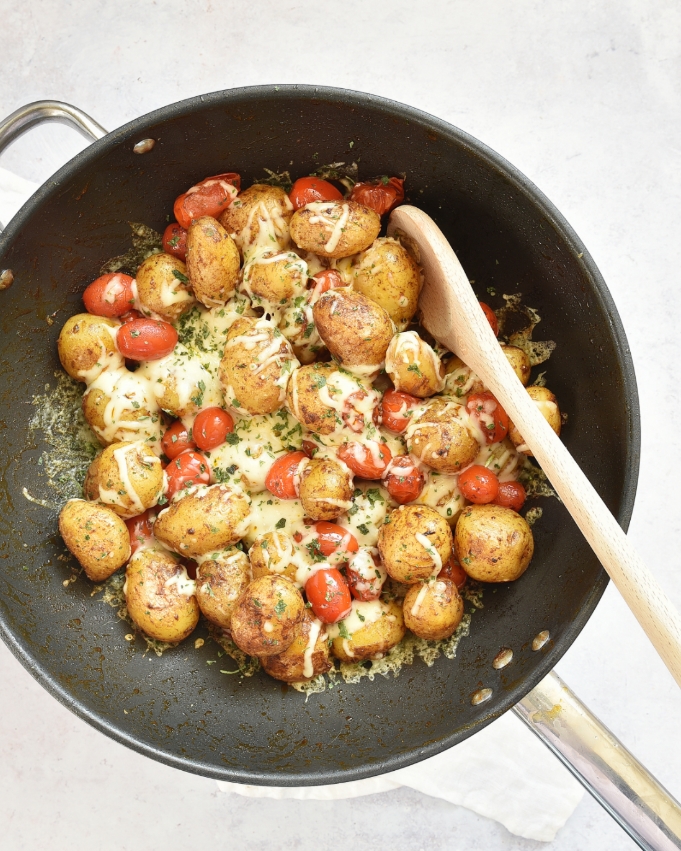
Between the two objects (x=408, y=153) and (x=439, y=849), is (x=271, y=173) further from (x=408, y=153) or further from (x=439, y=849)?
(x=439, y=849)

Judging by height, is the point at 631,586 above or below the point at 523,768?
above

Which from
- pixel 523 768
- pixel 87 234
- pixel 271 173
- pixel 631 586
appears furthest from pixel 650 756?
pixel 87 234

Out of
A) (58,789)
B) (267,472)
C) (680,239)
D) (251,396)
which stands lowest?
(58,789)

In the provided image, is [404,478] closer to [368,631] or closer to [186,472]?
[368,631]

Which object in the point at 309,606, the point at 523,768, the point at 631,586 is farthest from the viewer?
the point at 523,768

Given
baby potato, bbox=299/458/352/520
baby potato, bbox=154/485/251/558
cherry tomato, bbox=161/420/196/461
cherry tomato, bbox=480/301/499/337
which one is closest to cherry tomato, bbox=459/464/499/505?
baby potato, bbox=299/458/352/520

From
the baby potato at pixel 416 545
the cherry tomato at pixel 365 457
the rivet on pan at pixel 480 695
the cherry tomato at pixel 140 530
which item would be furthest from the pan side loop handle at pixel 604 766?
the cherry tomato at pixel 140 530

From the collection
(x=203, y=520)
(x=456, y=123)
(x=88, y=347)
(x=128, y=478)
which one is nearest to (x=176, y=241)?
(x=88, y=347)

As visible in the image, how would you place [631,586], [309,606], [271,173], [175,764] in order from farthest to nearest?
[271,173]
[309,606]
[175,764]
[631,586]
